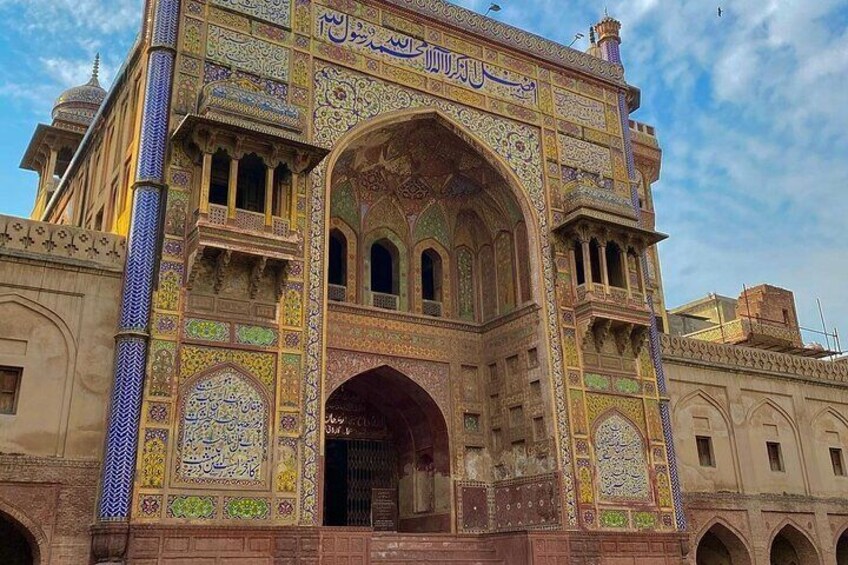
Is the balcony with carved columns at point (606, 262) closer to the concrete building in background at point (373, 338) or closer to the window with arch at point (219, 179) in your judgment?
the concrete building in background at point (373, 338)

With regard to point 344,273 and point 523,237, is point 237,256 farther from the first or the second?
point 523,237

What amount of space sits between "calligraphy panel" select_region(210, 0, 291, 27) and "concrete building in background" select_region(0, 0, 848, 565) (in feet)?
0.21

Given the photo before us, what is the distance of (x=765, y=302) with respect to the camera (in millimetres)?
27141

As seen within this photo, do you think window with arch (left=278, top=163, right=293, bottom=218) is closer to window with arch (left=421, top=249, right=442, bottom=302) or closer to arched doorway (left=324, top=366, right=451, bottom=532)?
arched doorway (left=324, top=366, right=451, bottom=532)

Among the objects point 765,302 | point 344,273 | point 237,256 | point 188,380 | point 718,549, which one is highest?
point 765,302

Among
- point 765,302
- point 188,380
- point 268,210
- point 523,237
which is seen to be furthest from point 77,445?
point 765,302

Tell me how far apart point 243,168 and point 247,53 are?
6.93ft

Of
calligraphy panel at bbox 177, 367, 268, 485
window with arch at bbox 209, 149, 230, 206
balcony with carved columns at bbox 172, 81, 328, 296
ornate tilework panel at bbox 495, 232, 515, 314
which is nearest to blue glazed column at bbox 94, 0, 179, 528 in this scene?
balcony with carved columns at bbox 172, 81, 328, 296

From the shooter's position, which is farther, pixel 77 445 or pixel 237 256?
pixel 237 256

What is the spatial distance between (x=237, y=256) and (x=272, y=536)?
14.1 ft

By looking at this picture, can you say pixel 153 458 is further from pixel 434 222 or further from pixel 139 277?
pixel 434 222

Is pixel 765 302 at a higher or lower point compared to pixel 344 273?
higher

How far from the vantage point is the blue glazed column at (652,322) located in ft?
55.3

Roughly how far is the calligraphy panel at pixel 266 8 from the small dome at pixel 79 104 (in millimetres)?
14440
